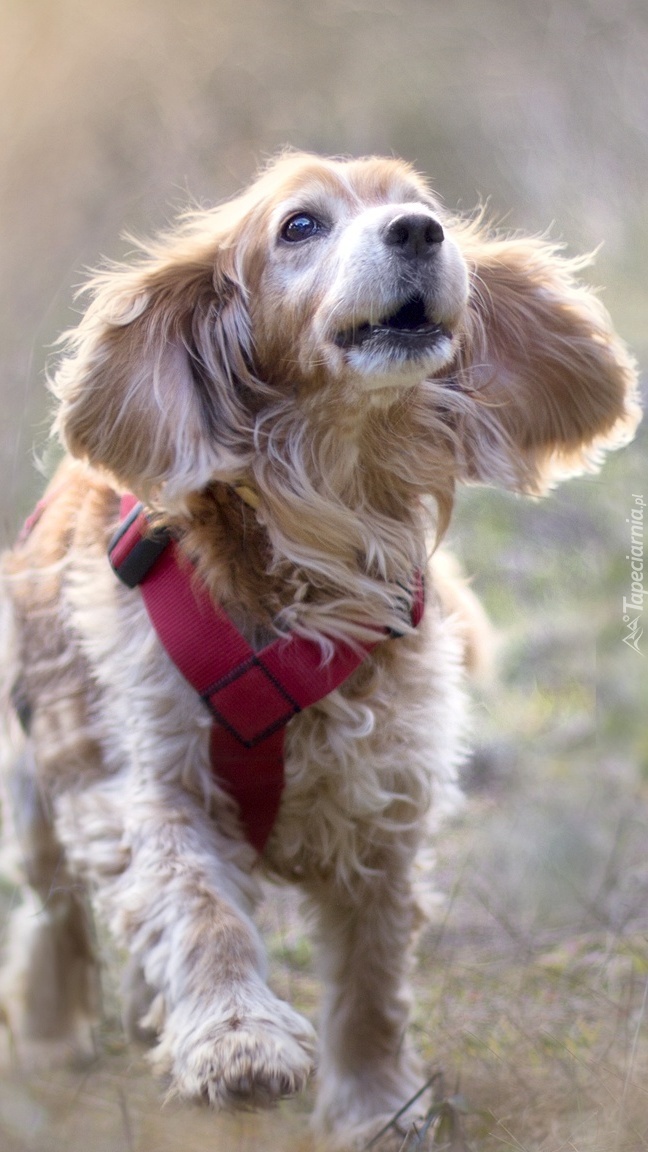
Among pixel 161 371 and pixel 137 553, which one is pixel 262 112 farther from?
pixel 137 553

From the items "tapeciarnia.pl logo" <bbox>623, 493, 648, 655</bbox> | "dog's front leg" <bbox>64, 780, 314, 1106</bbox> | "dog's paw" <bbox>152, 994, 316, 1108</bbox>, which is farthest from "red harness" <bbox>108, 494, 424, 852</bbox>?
"tapeciarnia.pl logo" <bbox>623, 493, 648, 655</bbox>

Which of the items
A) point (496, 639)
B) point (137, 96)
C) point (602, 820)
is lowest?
point (602, 820)

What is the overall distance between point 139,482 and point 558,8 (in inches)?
50.1

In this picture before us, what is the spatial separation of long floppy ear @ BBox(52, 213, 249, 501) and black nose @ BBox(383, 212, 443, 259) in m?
0.46

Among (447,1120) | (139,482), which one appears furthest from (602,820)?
(139,482)

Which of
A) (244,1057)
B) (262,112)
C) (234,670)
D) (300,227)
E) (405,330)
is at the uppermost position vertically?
(262,112)

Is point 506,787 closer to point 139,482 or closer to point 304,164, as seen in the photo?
point 139,482

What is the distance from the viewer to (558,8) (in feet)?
7.83

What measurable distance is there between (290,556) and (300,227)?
2.14 ft

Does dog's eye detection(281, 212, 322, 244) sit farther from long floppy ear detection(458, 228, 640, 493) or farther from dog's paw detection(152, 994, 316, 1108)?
dog's paw detection(152, 994, 316, 1108)

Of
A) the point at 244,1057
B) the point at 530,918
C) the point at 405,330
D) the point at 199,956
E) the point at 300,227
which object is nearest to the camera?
the point at 244,1057

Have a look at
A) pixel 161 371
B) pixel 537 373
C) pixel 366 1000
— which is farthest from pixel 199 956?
pixel 537 373

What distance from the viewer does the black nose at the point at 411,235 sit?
81.4 inches

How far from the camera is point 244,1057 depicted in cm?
187
